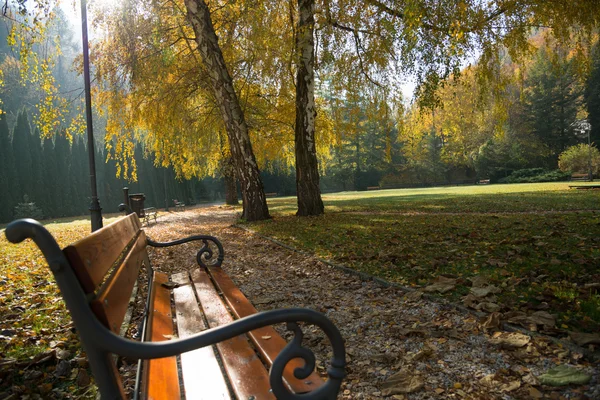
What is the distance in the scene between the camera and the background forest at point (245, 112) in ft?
31.9

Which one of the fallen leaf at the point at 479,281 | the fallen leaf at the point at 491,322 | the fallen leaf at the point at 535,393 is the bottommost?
the fallen leaf at the point at 535,393

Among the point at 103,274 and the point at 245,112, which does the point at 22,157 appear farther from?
the point at 103,274

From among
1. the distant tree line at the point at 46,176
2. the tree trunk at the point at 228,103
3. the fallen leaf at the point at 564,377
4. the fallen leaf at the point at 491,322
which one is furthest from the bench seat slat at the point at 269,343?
the distant tree line at the point at 46,176

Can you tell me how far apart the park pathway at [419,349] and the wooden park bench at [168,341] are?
66 centimetres

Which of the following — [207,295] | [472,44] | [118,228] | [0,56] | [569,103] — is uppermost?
[0,56]

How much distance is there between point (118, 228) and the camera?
2.33 meters

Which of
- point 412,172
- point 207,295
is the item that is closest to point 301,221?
point 207,295

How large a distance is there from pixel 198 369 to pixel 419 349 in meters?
1.53

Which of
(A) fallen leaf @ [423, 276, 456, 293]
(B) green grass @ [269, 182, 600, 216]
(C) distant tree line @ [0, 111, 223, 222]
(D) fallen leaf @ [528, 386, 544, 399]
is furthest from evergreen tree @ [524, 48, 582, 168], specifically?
(D) fallen leaf @ [528, 386, 544, 399]

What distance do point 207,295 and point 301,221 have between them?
300 inches

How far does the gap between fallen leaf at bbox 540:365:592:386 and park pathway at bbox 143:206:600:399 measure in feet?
0.11

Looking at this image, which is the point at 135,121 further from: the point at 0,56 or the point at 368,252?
the point at 0,56

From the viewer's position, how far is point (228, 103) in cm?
1042

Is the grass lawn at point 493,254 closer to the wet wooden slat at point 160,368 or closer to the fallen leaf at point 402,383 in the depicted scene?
the fallen leaf at point 402,383
